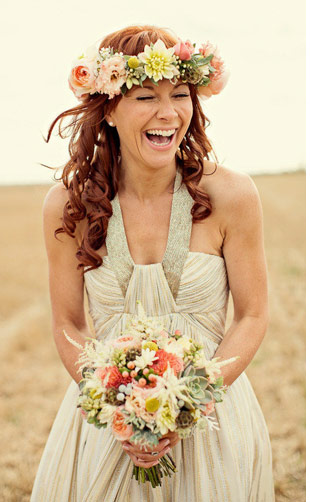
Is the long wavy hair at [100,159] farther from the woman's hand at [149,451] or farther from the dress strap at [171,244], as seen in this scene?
the woman's hand at [149,451]

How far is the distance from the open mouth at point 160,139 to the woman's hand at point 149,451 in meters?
1.37

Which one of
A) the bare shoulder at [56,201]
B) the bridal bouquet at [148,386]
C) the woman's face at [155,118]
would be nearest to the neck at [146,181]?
the woman's face at [155,118]

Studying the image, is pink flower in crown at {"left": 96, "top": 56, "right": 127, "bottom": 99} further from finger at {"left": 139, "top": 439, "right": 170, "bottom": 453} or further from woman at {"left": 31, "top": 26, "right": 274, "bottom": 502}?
finger at {"left": 139, "top": 439, "right": 170, "bottom": 453}

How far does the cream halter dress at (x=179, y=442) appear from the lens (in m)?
3.30

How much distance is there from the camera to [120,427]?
271 cm

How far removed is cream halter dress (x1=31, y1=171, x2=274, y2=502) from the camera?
10.8ft

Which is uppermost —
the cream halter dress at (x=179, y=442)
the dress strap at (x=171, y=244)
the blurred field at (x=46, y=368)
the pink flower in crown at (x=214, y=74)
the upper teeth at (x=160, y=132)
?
the pink flower in crown at (x=214, y=74)

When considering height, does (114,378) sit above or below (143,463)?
above

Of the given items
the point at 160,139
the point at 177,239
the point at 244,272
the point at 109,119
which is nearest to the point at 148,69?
the point at 160,139

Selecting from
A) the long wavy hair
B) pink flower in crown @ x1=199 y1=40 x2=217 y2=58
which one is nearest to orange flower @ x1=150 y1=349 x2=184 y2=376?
the long wavy hair

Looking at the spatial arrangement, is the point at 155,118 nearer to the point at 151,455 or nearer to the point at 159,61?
the point at 159,61

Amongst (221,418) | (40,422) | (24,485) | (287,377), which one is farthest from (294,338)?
(221,418)

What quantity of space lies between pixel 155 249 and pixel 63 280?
0.56 metres

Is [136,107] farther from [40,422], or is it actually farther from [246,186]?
[40,422]
